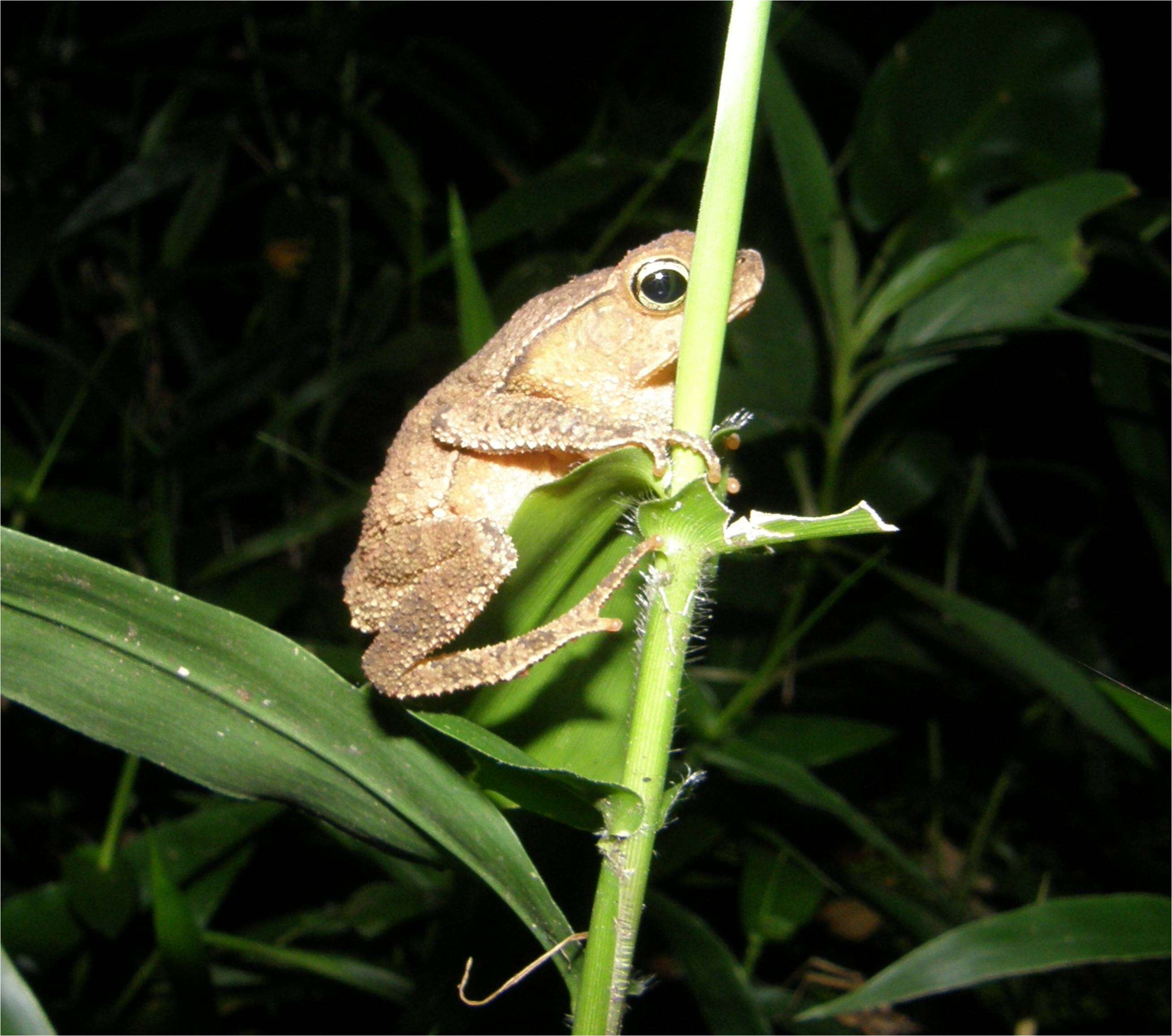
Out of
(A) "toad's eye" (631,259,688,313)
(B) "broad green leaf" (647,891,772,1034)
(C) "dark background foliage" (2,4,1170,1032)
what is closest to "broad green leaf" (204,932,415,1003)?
(C) "dark background foliage" (2,4,1170,1032)

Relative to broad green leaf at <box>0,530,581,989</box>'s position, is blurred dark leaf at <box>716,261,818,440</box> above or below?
above

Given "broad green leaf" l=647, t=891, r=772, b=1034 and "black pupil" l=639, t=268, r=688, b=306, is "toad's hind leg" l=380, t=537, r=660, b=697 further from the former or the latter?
"broad green leaf" l=647, t=891, r=772, b=1034

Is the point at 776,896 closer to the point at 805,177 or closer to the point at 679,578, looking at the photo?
the point at 679,578

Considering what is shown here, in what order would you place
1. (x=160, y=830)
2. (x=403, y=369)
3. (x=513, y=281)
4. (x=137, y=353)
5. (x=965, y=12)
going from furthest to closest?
(x=137, y=353) < (x=403, y=369) < (x=513, y=281) < (x=965, y=12) < (x=160, y=830)

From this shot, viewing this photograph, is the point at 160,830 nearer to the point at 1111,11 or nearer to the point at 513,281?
the point at 513,281

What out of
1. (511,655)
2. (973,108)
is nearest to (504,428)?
(511,655)

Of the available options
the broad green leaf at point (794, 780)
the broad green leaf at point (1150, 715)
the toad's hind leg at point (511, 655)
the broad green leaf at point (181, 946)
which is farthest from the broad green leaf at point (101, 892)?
the broad green leaf at point (1150, 715)

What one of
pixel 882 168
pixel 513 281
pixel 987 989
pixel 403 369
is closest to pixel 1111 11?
pixel 882 168

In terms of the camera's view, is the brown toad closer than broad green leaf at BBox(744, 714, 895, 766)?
Yes
